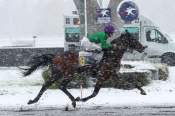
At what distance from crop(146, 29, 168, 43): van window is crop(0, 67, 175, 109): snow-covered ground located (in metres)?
6.18

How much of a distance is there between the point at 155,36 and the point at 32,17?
8304cm

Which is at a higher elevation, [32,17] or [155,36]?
[32,17]

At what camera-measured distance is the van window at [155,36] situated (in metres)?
26.5

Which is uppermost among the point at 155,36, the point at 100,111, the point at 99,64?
the point at 155,36

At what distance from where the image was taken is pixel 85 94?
16797mm

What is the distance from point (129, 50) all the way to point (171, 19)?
91675 millimetres

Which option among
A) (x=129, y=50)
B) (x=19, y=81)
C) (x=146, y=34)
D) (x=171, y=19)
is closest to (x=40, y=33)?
(x=171, y=19)

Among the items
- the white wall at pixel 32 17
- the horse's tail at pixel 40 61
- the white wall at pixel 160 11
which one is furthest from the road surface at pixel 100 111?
the white wall at pixel 160 11

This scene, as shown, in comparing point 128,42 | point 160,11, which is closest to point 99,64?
point 128,42

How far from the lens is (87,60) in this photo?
52.1ft

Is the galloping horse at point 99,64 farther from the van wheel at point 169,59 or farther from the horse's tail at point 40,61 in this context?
the van wheel at point 169,59

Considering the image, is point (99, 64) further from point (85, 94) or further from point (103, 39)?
point (85, 94)

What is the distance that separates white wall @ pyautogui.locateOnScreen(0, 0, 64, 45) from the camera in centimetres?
9725

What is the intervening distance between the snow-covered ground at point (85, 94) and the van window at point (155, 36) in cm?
618
